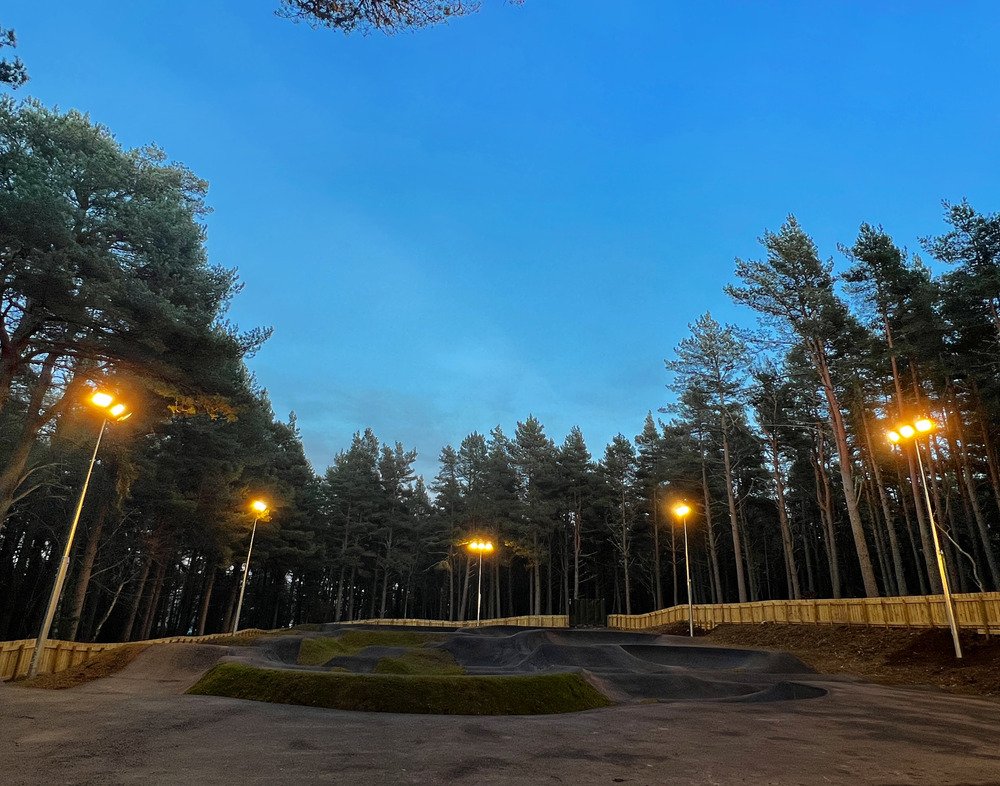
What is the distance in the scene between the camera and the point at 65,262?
48.3 feet

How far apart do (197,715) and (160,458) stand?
985 inches

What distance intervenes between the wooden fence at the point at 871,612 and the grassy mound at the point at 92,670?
2343 centimetres

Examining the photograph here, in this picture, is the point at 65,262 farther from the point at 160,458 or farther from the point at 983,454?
the point at 983,454

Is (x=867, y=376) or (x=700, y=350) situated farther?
(x=700, y=350)

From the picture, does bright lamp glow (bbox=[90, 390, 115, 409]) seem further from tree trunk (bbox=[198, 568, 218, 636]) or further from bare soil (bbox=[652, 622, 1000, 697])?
tree trunk (bbox=[198, 568, 218, 636])

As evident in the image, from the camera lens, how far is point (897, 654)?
1616 centimetres

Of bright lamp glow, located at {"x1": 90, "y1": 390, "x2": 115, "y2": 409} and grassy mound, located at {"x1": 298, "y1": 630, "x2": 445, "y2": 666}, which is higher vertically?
bright lamp glow, located at {"x1": 90, "y1": 390, "x2": 115, "y2": 409}

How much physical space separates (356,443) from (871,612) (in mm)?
53308

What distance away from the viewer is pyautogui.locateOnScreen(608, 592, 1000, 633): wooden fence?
15.6 metres

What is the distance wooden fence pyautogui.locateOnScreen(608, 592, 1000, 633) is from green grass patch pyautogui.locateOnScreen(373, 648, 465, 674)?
565 inches

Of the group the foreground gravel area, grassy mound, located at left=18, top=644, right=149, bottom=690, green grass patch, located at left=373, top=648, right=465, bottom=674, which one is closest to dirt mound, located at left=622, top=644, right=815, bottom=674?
green grass patch, located at left=373, top=648, right=465, bottom=674

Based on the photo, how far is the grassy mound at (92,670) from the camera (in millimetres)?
12625

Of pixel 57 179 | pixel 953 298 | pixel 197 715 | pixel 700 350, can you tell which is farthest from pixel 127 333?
pixel 953 298

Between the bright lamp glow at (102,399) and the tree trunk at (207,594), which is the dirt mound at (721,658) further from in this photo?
the tree trunk at (207,594)
